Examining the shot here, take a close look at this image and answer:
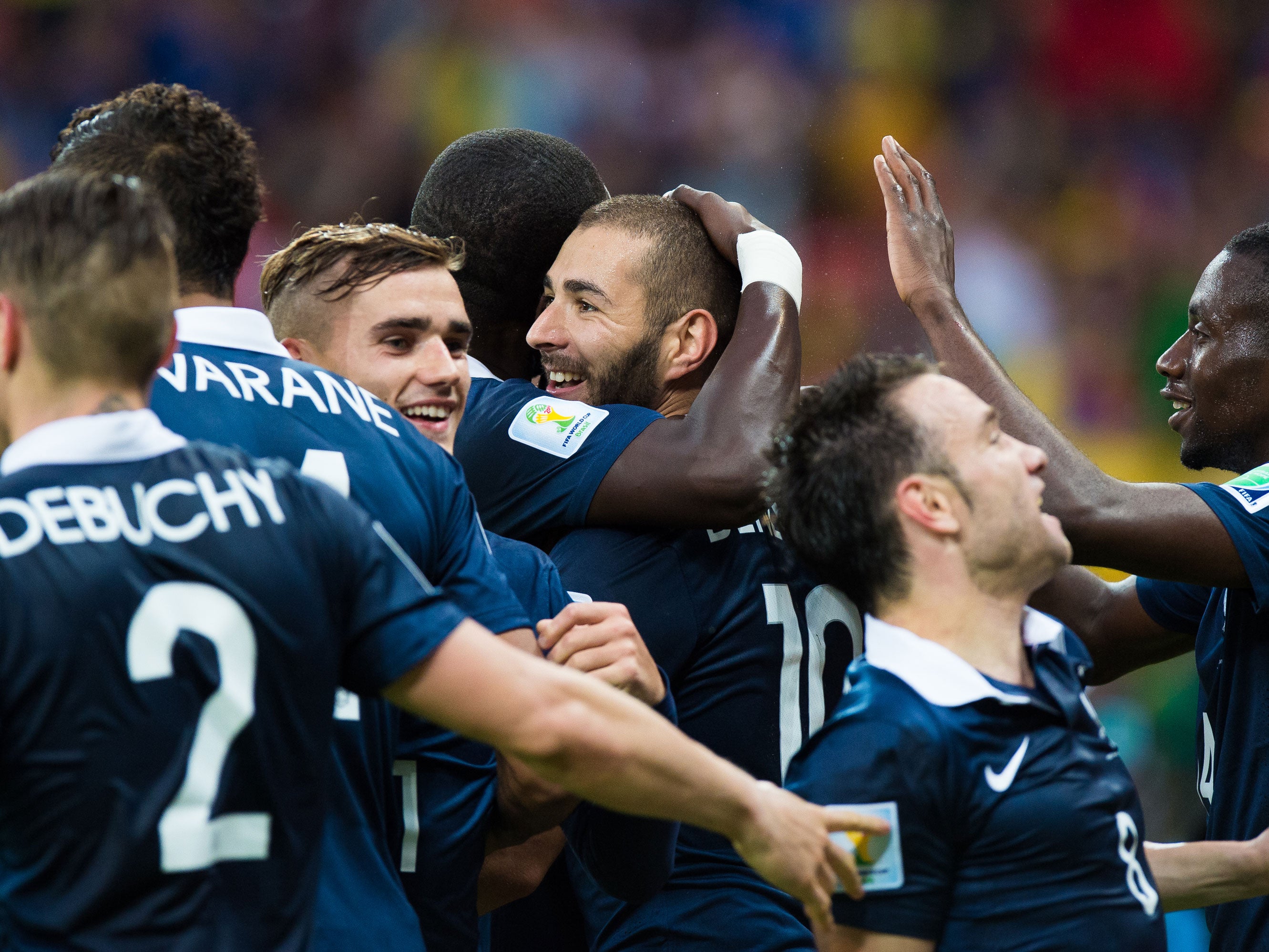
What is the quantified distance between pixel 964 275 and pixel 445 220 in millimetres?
5706

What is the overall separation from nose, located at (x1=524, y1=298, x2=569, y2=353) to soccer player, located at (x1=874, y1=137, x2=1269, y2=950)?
2.79 ft

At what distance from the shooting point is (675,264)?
3670 mm

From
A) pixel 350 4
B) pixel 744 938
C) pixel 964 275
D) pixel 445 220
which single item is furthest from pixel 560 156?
pixel 350 4

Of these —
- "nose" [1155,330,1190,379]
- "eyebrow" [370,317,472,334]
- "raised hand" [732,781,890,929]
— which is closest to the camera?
"raised hand" [732,781,890,929]

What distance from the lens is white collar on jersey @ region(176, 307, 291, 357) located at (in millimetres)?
2605

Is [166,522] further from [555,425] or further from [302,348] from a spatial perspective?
[555,425]

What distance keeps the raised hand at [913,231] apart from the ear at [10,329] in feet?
7.37

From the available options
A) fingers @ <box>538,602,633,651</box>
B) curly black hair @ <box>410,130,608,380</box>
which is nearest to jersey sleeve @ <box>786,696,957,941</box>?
fingers @ <box>538,602,633,651</box>

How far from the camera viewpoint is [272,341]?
267cm

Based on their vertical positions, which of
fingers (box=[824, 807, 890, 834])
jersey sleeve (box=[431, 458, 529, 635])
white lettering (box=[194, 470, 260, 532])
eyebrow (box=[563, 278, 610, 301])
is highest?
eyebrow (box=[563, 278, 610, 301])

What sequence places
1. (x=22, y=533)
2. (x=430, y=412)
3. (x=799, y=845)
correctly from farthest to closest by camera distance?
(x=430, y=412)
(x=799, y=845)
(x=22, y=533)

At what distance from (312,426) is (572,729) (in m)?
0.88

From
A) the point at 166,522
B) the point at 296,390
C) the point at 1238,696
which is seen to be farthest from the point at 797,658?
the point at 166,522

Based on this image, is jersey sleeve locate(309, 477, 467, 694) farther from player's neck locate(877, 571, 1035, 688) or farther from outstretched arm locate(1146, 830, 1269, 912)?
outstretched arm locate(1146, 830, 1269, 912)
